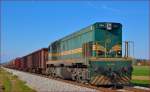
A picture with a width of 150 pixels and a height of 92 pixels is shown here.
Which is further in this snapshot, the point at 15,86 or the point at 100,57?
the point at 15,86

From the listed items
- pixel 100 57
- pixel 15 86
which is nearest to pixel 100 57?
pixel 100 57

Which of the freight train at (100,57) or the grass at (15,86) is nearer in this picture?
the grass at (15,86)

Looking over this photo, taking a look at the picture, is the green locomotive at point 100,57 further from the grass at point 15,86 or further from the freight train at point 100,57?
the grass at point 15,86

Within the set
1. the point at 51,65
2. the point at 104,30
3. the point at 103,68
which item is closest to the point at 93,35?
the point at 104,30

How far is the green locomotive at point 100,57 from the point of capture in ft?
68.2

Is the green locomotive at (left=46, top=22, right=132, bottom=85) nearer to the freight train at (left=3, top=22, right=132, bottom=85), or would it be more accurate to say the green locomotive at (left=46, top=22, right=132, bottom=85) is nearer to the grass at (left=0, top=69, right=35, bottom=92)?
the freight train at (left=3, top=22, right=132, bottom=85)

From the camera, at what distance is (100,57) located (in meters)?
21.5

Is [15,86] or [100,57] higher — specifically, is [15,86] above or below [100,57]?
below

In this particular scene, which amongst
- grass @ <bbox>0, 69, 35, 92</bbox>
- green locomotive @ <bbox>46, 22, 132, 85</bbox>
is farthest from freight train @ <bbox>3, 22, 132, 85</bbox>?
grass @ <bbox>0, 69, 35, 92</bbox>

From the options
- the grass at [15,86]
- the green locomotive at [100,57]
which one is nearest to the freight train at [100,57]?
the green locomotive at [100,57]

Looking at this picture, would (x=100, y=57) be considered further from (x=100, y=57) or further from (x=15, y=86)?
(x=15, y=86)

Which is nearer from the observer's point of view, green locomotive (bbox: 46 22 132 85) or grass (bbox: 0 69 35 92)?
grass (bbox: 0 69 35 92)

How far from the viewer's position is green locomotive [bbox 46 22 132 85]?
20.8 meters

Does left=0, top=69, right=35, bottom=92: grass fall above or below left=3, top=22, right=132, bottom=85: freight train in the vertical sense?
below
